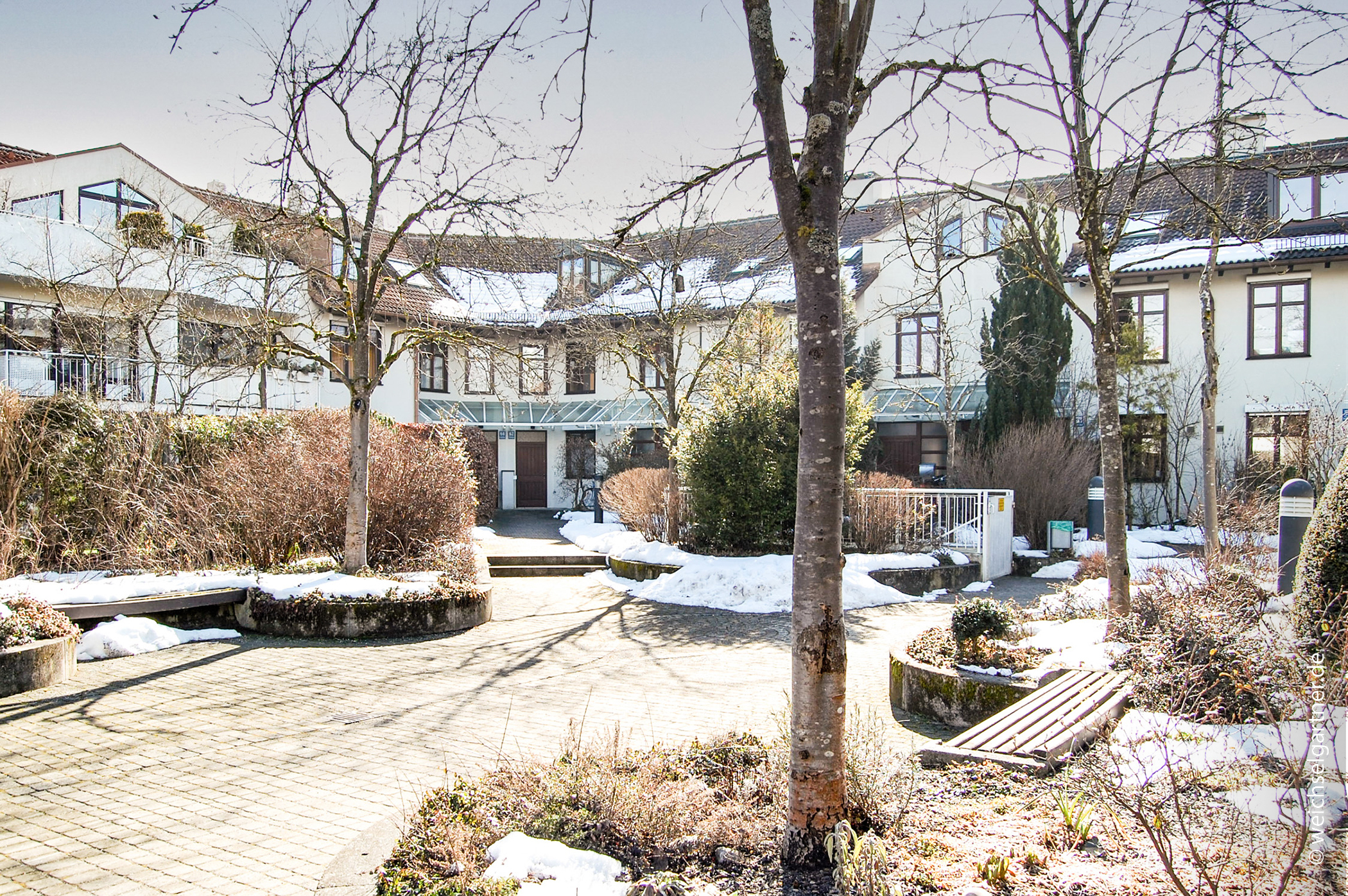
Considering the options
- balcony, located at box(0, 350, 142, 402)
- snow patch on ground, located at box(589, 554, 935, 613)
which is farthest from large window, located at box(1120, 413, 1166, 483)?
balcony, located at box(0, 350, 142, 402)

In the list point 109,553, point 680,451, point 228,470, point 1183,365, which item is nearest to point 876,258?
point 1183,365

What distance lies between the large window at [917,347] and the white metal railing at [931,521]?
1007 cm

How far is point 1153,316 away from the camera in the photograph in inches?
888

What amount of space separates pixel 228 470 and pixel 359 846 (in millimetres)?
9170

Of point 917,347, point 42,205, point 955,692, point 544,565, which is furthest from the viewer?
point 917,347

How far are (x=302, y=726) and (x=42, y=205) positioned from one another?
22060 millimetres

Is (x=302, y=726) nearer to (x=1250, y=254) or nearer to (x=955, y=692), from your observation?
(x=955, y=692)

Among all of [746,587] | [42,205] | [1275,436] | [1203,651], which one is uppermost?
[42,205]

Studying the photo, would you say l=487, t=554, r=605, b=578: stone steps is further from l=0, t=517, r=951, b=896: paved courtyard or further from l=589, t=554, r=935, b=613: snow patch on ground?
l=0, t=517, r=951, b=896: paved courtyard

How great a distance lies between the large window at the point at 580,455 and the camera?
1133 inches

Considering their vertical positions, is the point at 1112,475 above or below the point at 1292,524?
above

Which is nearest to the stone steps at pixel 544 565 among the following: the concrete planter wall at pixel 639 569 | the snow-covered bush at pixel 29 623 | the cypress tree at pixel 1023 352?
the concrete planter wall at pixel 639 569

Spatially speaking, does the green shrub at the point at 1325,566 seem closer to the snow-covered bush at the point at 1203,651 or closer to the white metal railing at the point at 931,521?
the snow-covered bush at the point at 1203,651

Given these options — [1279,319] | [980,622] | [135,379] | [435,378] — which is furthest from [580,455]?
[980,622]
